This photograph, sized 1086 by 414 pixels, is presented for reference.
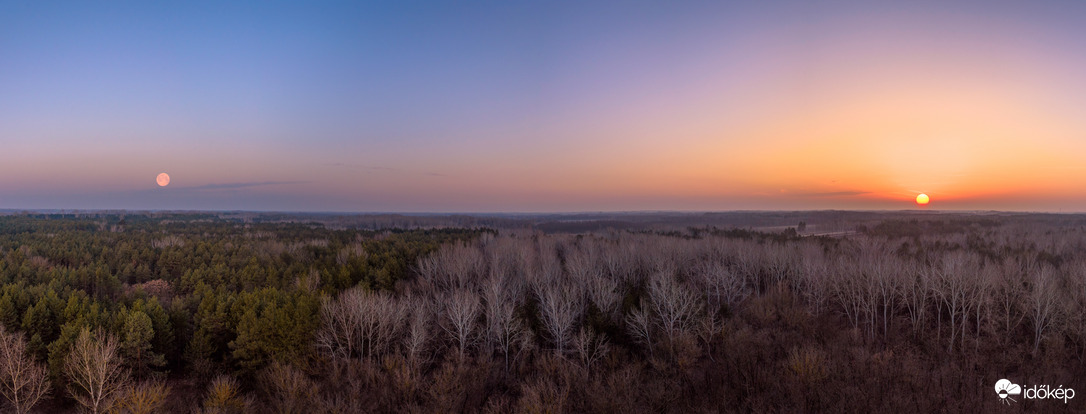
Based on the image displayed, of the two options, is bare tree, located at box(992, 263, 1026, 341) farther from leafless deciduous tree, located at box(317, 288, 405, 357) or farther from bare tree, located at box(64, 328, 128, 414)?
bare tree, located at box(64, 328, 128, 414)

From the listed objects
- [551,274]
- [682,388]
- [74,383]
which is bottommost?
[682,388]

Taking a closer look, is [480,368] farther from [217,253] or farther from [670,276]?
[217,253]

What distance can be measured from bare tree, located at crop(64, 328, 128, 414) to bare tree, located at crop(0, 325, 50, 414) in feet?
4.65

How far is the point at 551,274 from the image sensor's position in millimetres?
57969

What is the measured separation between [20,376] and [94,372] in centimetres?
536

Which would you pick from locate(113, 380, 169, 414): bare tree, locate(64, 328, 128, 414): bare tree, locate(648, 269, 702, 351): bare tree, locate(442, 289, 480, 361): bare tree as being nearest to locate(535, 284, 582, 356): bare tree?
locate(442, 289, 480, 361): bare tree

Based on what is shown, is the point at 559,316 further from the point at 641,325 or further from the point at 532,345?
the point at 641,325

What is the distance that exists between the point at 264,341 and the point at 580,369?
82.1 feet

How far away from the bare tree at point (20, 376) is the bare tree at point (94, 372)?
4.65ft

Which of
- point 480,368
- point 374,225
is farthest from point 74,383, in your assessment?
point 374,225

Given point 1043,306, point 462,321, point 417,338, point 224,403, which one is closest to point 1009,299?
point 1043,306

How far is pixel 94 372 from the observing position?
28531mm

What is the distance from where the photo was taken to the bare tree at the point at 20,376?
27703 millimetres

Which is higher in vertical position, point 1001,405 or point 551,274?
point 551,274
